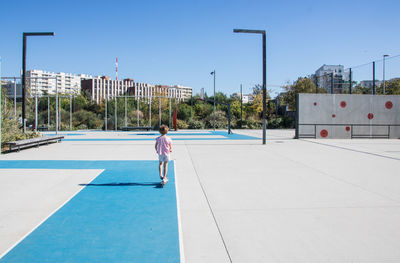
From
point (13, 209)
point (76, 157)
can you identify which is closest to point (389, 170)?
point (13, 209)

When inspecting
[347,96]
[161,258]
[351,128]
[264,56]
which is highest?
[264,56]

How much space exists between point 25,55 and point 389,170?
1673cm

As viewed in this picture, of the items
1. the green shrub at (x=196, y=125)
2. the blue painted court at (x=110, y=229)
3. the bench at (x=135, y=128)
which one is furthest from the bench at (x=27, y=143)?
the green shrub at (x=196, y=125)

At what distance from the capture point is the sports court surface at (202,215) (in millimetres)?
3846

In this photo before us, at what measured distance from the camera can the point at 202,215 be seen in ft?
17.3

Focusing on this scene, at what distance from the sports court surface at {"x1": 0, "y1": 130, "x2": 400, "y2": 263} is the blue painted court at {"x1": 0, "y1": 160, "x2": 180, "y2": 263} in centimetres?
1

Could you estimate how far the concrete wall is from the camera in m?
23.1

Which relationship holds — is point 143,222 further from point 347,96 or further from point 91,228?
point 347,96

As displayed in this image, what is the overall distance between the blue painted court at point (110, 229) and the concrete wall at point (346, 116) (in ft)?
57.8

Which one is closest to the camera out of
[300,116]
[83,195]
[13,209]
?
[13,209]

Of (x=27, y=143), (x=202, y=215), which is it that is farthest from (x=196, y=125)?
(x=202, y=215)

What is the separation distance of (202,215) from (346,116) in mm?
20928

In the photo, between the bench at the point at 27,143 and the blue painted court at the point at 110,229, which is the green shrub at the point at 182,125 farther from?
the blue painted court at the point at 110,229

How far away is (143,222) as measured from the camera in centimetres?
493
